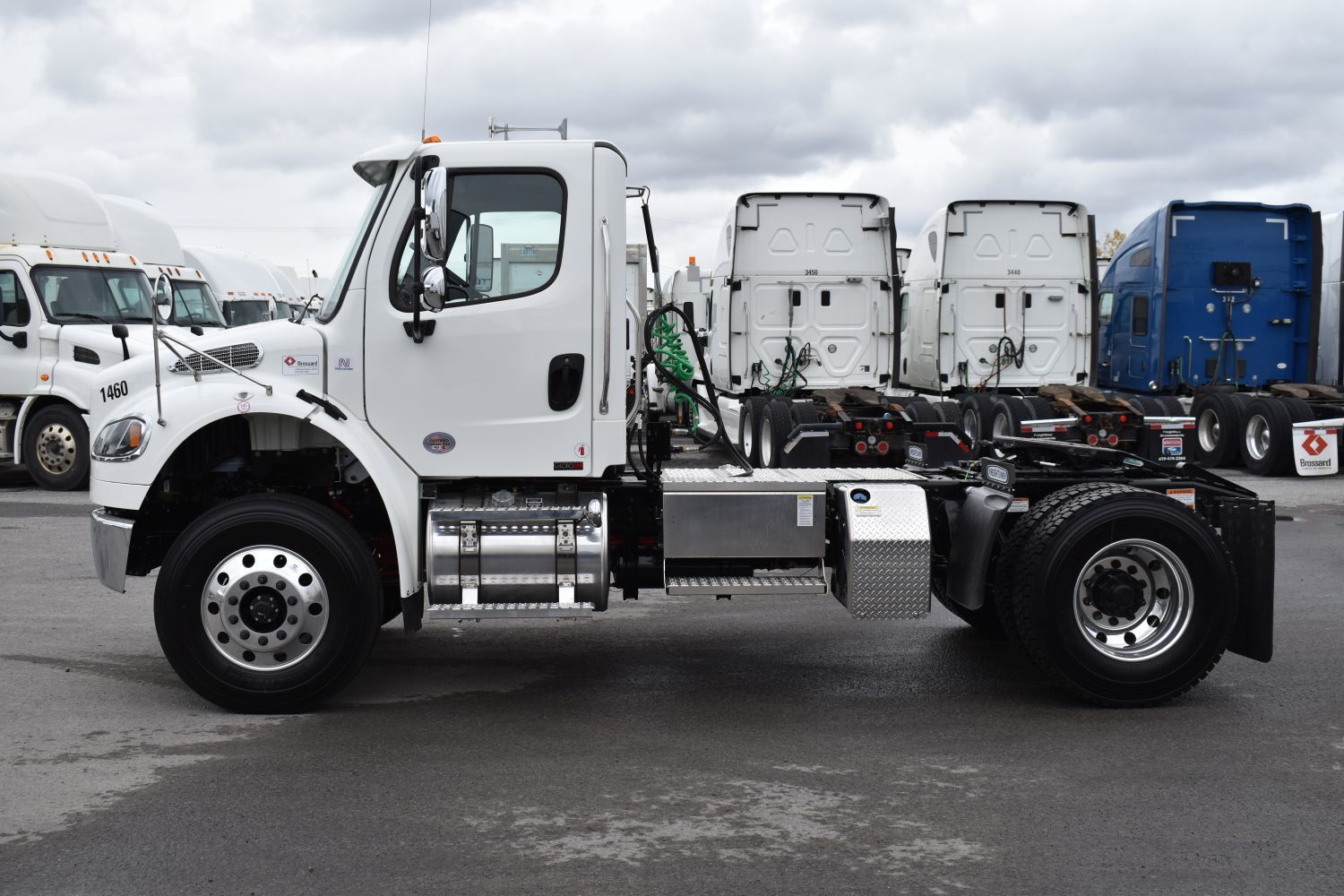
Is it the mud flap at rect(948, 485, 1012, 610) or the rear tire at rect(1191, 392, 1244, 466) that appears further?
the rear tire at rect(1191, 392, 1244, 466)

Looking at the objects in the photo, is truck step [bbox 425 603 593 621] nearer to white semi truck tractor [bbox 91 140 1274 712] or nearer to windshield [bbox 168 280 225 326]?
white semi truck tractor [bbox 91 140 1274 712]

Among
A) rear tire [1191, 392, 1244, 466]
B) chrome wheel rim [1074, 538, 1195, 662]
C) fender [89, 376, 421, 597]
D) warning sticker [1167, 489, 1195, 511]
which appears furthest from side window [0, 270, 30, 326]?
rear tire [1191, 392, 1244, 466]

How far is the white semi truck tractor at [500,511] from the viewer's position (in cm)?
607

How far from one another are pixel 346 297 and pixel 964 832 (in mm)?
3727

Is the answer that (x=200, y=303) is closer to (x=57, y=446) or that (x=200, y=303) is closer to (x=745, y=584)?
(x=57, y=446)

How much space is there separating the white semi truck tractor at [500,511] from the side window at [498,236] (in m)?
0.01

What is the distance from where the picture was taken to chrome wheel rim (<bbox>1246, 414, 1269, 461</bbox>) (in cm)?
1661

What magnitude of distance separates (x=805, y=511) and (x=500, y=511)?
151 cm

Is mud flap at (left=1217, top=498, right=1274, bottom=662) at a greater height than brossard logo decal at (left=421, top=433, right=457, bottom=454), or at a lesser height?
lesser

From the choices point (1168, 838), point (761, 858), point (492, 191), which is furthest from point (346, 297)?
point (1168, 838)

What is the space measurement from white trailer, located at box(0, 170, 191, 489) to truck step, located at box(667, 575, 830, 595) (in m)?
10.2

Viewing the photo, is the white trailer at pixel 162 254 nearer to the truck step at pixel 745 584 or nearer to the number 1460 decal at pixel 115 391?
the number 1460 decal at pixel 115 391

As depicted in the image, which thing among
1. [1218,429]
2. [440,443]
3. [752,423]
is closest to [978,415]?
[752,423]

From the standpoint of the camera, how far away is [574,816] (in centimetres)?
484
